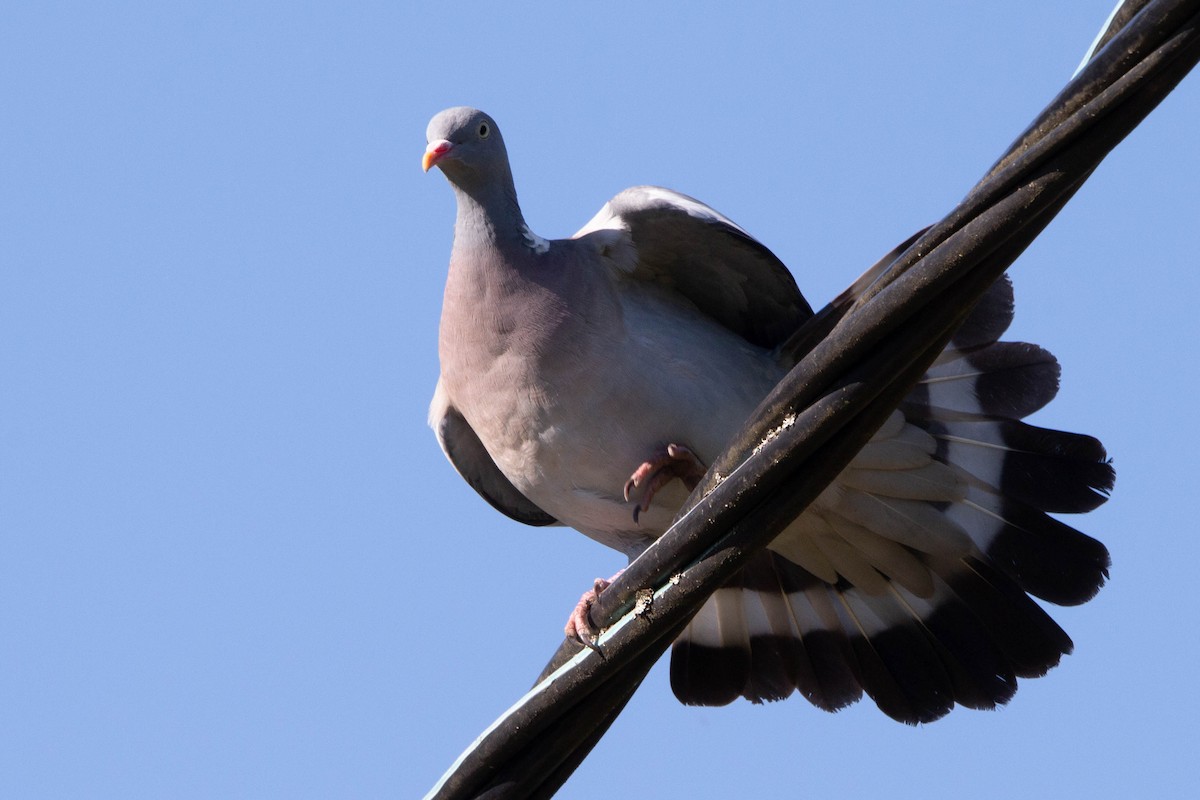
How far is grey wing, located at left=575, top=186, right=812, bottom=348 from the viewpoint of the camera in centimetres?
566

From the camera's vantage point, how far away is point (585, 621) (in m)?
3.66

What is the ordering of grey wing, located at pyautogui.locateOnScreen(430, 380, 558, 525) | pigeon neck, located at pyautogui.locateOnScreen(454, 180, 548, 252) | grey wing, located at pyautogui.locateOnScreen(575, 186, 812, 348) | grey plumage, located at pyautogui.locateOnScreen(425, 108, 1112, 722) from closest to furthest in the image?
1. grey plumage, located at pyautogui.locateOnScreen(425, 108, 1112, 722)
2. grey wing, located at pyautogui.locateOnScreen(575, 186, 812, 348)
3. pigeon neck, located at pyautogui.locateOnScreen(454, 180, 548, 252)
4. grey wing, located at pyautogui.locateOnScreen(430, 380, 558, 525)

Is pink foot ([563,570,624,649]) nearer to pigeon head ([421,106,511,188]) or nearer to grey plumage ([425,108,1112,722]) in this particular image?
grey plumage ([425,108,1112,722])

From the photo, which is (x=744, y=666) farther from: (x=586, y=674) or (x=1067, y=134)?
(x=1067, y=134)

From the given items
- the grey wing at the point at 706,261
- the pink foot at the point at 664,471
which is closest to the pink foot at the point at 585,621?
Result: the pink foot at the point at 664,471

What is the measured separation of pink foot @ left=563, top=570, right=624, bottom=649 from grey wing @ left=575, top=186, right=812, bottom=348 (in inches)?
59.9

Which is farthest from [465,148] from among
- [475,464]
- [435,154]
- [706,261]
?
[475,464]

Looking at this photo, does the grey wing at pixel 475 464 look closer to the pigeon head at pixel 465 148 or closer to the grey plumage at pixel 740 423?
the grey plumage at pixel 740 423

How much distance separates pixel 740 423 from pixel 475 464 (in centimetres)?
137

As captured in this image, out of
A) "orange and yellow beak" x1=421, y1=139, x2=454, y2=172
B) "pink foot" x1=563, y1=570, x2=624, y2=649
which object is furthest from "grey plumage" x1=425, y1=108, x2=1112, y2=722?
"pink foot" x1=563, y1=570, x2=624, y2=649

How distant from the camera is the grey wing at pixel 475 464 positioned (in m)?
6.29

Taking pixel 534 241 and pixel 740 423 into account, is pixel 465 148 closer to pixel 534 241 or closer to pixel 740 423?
pixel 534 241

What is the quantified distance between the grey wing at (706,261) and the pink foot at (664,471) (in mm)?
685

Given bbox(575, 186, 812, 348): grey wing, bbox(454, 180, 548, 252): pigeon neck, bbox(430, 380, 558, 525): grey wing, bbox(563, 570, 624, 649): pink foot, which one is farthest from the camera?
bbox(430, 380, 558, 525): grey wing
